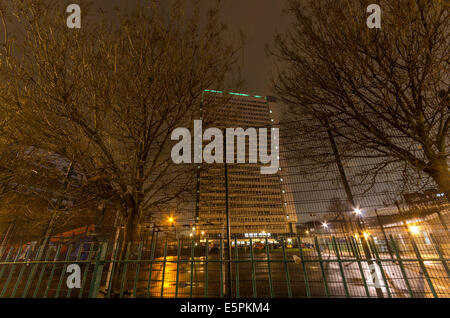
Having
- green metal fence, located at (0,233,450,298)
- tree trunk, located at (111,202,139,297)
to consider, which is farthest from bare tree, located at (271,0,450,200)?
tree trunk, located at (111,202,139,297)

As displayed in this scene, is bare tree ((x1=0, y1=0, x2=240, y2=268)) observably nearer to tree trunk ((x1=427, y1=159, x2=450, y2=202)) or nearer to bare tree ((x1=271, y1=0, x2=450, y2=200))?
bare tree ((x1=271, y1=0, x2=450, y2=200))

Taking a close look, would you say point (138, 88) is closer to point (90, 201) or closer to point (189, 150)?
point (189, 150)

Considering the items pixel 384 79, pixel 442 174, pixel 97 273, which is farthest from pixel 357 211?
pixel 97 273

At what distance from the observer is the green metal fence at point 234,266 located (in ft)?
11.5

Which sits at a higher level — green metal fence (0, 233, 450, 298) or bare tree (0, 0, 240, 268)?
bare tree (0, 0, 240, 268)

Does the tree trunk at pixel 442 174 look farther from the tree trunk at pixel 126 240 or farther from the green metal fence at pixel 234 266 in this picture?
the tree trunk at pixel 126 240

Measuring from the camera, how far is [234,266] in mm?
6227

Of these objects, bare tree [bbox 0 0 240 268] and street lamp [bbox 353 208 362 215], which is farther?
street lamp [bbox 353 208 362 215]

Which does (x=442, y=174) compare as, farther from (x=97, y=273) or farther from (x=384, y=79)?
(x=97, y=273)

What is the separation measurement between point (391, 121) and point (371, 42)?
1.72 meters

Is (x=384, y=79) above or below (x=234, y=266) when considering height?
above

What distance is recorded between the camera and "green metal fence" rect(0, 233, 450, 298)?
3.49 meters

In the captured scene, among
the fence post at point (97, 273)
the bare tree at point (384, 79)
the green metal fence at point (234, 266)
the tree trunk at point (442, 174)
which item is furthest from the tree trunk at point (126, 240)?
the tree trunk at point (442, 174)
